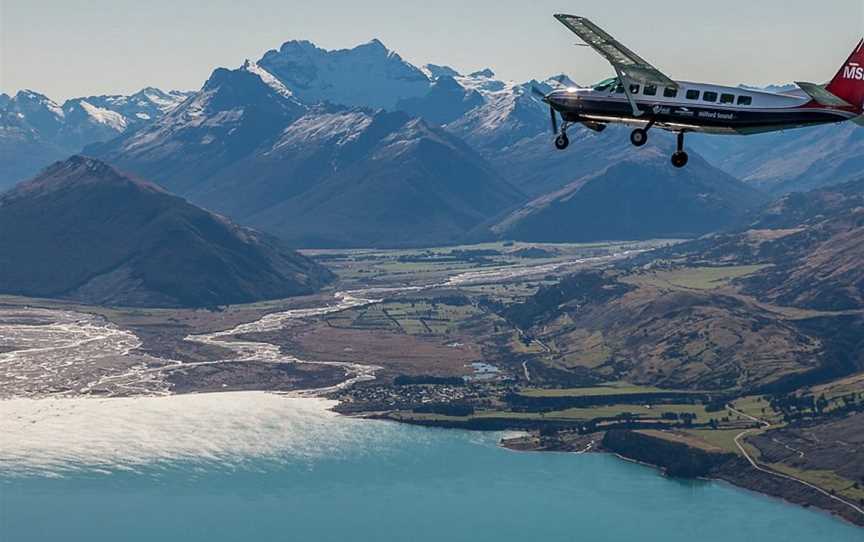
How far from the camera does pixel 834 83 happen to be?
87.2 metres

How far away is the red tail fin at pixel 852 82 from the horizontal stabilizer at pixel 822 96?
18.4 inches

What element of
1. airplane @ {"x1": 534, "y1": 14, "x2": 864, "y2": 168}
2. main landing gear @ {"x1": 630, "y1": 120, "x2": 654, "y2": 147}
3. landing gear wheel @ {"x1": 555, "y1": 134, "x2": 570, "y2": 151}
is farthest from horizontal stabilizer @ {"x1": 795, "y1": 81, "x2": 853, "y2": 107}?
landing gear wheel @ {"x1": 555, "y1": 134, "x2": 570, "y2": 151}

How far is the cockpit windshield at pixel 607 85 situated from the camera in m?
96.4

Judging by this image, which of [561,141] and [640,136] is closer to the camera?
[640,136]

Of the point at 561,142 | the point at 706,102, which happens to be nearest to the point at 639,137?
the point at 706,102

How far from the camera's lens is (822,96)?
3383 inches

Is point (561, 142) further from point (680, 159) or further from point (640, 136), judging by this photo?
point (680, 159)

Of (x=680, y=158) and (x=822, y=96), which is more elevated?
(x=822, y=96)

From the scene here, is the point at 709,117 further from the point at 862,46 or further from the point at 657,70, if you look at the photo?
the point at 862,46

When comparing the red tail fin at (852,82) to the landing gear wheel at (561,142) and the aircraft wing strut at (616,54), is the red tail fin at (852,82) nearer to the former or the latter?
the aircraft wing strut at (616,54)

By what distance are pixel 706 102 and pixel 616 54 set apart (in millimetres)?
6906

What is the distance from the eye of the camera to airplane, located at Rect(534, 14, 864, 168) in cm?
8694

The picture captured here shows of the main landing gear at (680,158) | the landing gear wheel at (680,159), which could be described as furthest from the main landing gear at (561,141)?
the landing gear wheel at (680,159)

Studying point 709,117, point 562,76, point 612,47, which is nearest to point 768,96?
point 709,117
